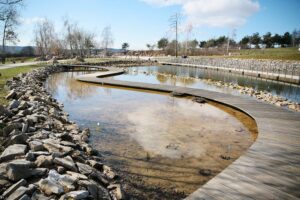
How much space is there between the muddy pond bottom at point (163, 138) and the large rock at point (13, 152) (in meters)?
2.25

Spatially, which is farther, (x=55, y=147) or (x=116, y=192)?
(x=55, y=147)

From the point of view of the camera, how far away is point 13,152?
4.68m

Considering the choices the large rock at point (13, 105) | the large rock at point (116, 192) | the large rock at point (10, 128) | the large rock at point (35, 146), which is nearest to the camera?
the large rock at point (116, 192)

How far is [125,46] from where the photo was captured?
303 ft

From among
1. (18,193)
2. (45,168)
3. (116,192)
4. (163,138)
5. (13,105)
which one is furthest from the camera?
(13,105)

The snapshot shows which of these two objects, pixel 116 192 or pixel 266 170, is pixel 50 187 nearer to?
pixel 116 192

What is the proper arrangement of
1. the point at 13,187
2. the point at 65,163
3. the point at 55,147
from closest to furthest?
the point at 13,187 < the point at 65,163 < the point at 55,147

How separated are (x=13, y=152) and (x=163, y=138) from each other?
186 inches

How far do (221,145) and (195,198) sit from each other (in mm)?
3911

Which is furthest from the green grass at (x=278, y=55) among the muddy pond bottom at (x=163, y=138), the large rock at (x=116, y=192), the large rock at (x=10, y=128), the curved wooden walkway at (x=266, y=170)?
the large rock at (x=10, y=128)

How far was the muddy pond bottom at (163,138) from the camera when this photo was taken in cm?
569

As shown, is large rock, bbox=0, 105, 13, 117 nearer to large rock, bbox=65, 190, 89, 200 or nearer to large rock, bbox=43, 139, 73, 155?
large rock, bbox=43, 139, 73, 155

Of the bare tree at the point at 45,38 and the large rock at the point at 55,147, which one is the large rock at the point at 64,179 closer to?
the large rock at the point at 55,147

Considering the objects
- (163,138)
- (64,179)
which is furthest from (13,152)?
(163,138)
